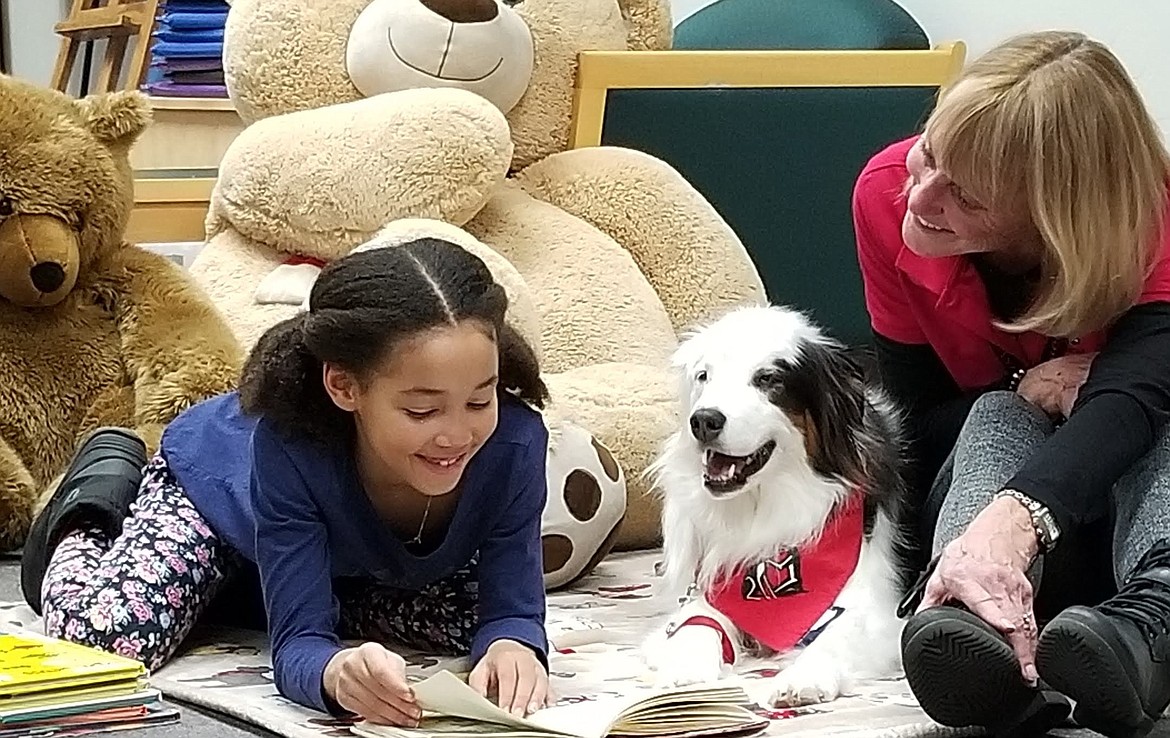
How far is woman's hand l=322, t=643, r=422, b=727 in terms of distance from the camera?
117 cm

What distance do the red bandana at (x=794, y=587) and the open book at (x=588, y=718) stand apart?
0.23 m

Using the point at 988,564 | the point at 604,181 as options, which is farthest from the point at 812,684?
the point at 604,181

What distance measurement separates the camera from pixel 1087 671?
115 cm

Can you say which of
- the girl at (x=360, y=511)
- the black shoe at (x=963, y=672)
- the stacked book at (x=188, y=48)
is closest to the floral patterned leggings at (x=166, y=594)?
the girl at (x=360, y=511)

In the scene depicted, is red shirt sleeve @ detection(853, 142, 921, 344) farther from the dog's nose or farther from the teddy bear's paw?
the teddy bear's paw

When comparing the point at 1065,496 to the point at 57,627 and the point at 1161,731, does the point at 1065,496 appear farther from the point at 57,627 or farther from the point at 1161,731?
the point at 57,627

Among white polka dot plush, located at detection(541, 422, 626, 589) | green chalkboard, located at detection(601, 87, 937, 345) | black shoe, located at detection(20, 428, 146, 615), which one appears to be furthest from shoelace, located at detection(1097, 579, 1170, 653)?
green chalkboard, located at detection(601, 87, 937, 345)

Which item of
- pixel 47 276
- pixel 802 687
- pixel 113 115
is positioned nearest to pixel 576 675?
pixel 802 687

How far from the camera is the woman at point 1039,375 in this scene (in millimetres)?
1190

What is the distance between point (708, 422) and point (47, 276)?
0.90 meters

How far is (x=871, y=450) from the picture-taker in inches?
60.3

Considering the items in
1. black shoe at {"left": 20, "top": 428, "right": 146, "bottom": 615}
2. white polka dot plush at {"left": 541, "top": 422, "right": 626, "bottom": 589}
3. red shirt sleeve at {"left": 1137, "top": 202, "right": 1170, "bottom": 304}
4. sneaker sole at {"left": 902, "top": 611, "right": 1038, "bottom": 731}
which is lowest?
white polka dot plush at {"left": 541, "top": 422, "right": 626, "bottom": 589}

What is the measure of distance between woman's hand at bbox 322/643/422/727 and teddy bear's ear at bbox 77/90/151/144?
40.8 inches

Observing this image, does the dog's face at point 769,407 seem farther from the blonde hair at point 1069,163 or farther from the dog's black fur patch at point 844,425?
the blonde hair at point 1069,163
